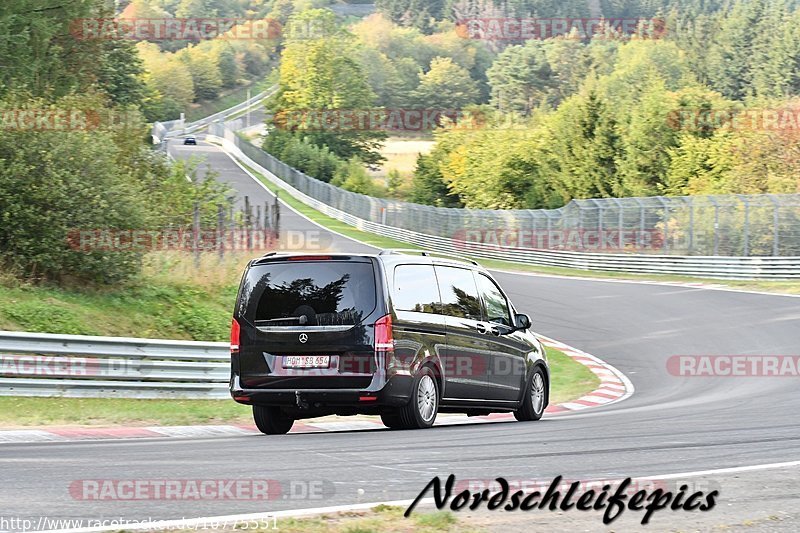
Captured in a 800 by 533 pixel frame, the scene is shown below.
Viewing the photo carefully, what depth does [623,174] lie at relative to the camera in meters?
78.8

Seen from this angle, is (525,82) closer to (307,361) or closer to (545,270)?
(545,270)

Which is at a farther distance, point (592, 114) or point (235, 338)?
point (592, 114)

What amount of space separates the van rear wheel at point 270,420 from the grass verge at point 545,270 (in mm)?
27980

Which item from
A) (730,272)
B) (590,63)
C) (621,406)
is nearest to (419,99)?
(590,63)

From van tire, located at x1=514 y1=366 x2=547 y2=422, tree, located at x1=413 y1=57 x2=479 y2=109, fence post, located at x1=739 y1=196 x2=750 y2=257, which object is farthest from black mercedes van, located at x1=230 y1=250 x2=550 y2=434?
tree, located at x1=413 y1=57 x2=479 y2=109

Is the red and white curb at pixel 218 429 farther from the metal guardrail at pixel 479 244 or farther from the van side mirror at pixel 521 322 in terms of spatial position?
the metal guardrail at pixel 479 244

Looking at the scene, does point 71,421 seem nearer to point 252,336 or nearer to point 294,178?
point 252,336

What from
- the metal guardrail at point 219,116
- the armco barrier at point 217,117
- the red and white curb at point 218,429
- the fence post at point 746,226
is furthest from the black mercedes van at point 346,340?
the metal guardrail at point 219,116

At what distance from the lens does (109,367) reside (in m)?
16.2

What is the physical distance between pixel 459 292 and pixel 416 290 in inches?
39.3

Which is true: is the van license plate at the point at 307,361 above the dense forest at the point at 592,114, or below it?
above

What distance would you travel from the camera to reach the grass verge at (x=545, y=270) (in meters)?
40.5

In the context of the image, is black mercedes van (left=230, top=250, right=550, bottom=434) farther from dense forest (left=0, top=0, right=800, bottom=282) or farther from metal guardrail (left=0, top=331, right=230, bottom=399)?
dense forest (left=0, top=0, right=800, bottom=282)

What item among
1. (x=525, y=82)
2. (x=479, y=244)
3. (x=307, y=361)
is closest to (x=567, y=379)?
(x=307, y=361)
